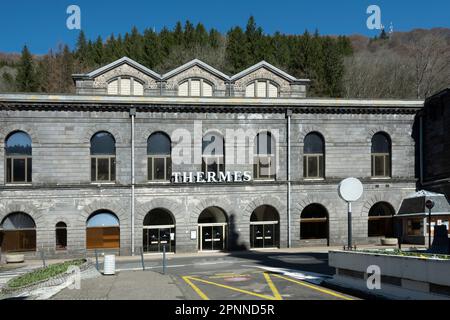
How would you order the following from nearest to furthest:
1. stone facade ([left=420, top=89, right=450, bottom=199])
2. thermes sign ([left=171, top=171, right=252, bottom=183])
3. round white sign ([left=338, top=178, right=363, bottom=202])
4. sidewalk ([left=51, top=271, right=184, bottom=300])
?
1. sidewalk ([left=51, top=271, right=184, bottom=300])
2. round white sign ([left=338, top=178, right=363, bottom=202])
3. thermes sign ([left=171, top=171, right=252, bottom=183])
4. stone facade ([left=420, top=89, right=450, bottom=199])

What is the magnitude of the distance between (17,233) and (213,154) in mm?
14180

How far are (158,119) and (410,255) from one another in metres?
27.1

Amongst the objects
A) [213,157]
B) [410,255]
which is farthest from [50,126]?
[410,255]

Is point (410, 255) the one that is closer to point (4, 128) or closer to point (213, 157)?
point (213, 157)

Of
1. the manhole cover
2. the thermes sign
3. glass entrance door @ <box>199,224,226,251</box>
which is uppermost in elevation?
the thermes sign

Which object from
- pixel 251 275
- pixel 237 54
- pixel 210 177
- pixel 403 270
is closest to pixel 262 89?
pixel 210 177

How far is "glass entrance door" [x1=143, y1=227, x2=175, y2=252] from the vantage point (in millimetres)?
40344

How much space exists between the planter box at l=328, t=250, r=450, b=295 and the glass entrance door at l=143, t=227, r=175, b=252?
2268 centimetres

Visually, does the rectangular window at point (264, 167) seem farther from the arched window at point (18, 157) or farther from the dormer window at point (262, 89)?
the arched window at point (18, 157)

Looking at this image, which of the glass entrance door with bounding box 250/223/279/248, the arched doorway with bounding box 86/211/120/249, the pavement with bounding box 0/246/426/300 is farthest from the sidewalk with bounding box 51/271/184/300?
the glass entrance door with bounding box 250/223/279/248

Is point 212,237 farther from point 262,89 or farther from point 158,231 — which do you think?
point 262,89

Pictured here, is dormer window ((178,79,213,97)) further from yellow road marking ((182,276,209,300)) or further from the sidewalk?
yellow road marking ((182,276,209,300))

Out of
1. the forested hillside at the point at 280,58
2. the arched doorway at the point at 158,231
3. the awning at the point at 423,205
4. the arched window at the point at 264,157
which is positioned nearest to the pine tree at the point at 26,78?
the forested hillside at the point at 280,58

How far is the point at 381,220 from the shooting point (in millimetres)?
Answer: 43469
